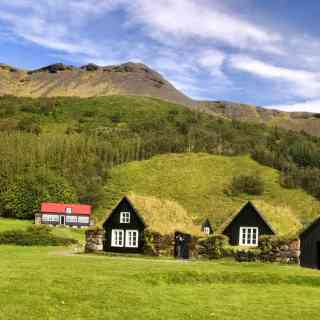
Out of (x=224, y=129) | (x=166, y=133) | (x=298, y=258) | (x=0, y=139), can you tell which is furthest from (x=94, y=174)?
(x=298, y=258)

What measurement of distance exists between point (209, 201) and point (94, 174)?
88.4ft

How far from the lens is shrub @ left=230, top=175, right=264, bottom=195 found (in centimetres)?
12594

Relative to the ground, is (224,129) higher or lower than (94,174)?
higher

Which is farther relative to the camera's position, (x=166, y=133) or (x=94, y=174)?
(x=166, y=133)

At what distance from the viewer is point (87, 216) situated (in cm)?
10394

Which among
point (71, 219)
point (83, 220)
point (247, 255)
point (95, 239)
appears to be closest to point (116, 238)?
point (95, 239)

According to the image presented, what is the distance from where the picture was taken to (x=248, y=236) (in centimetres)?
4478

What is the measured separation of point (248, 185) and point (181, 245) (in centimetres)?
8254

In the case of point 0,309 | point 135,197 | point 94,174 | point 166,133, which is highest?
point 166,133

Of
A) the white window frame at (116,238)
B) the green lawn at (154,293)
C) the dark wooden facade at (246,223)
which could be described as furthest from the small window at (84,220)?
the green lawn at (154,293)

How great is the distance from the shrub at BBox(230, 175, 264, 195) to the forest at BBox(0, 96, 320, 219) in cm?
692

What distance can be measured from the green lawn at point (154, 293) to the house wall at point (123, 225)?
17626mm

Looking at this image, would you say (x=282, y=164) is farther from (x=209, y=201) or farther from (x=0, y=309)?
(x=0, y=309)

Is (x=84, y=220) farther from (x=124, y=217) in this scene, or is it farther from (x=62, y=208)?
(x=124, y=217)
